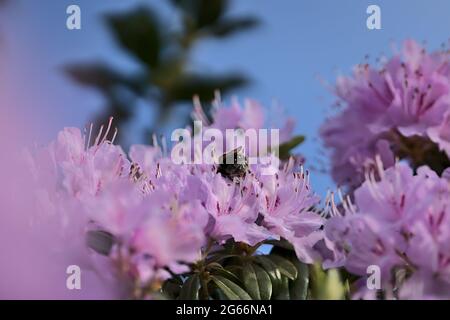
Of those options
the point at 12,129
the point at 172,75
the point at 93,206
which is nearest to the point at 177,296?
the point at 93,206

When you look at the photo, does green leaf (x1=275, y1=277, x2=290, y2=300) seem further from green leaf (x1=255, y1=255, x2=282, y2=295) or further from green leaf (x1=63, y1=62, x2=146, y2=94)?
green leaf (x1=63, y1=62, x2=146, y2=94)

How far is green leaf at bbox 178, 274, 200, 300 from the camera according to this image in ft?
2.72

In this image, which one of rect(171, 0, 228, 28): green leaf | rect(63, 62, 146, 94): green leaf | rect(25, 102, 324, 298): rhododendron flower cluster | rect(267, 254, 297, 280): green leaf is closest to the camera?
rect(25, 102, 324, 298): rhododendron flower cluster

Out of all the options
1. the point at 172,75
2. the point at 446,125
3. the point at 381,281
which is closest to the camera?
the point at 381,281

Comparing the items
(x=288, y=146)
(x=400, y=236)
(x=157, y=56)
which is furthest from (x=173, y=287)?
(x=157, y=56)

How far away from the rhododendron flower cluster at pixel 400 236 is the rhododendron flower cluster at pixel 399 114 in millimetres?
251

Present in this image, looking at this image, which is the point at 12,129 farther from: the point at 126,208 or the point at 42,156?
the point at 42,156

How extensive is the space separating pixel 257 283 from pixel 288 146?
33 cm

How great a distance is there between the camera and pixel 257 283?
35.7 inches

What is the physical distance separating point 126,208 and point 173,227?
4cm

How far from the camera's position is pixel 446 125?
44.4 inches

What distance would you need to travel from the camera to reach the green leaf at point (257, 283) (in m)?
0.89

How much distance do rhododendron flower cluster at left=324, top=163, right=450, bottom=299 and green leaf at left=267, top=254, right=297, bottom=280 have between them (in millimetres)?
92

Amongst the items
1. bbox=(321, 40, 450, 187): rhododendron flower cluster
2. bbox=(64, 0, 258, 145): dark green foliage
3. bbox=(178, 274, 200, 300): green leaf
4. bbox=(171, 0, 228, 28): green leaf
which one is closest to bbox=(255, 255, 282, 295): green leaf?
bbox=(178, 274, 200, 300): green leaf
